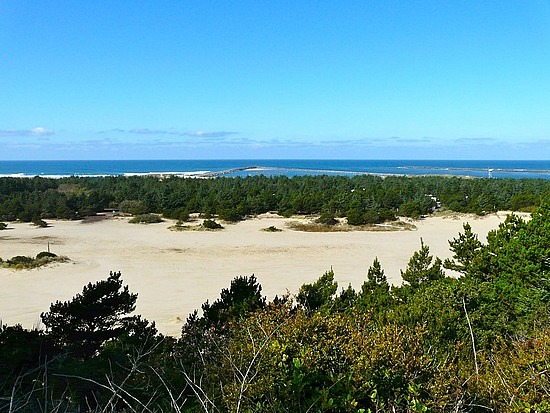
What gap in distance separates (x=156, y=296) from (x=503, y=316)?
1343 centimetres

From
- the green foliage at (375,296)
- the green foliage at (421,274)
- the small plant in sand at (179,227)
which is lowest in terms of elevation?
the small plant in sand at (179,227)

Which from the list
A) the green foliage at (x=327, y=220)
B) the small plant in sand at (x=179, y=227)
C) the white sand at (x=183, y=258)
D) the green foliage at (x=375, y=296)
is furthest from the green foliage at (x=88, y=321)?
the green foliage at (x=327, y=220)

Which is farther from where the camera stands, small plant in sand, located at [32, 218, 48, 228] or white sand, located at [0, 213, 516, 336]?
small plant in sand, located at [32, 218, 48, 228]

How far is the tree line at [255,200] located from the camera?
43.0 meters

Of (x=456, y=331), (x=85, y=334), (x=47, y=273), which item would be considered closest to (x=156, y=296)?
(x=47, y=273)

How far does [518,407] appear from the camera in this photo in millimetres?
4875

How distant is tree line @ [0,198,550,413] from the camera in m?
4.79

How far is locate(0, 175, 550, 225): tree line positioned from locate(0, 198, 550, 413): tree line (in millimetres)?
29115

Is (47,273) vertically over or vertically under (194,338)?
under

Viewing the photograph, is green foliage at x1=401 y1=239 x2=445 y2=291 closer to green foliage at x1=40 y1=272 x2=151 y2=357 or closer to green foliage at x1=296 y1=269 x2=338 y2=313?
green foliage at x1=296 y1=269 x2=338 y2=313

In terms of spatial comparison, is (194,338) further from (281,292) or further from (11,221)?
(11,221)

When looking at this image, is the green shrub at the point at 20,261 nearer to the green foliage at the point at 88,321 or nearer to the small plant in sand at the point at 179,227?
the small plant in sand at the point at 179,227

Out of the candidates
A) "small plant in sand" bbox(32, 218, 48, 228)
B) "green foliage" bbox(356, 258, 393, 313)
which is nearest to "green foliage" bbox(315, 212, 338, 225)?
"small plant in sand" bbox(32, 218, 48, 228)

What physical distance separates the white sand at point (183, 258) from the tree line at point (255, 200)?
9.32ft
